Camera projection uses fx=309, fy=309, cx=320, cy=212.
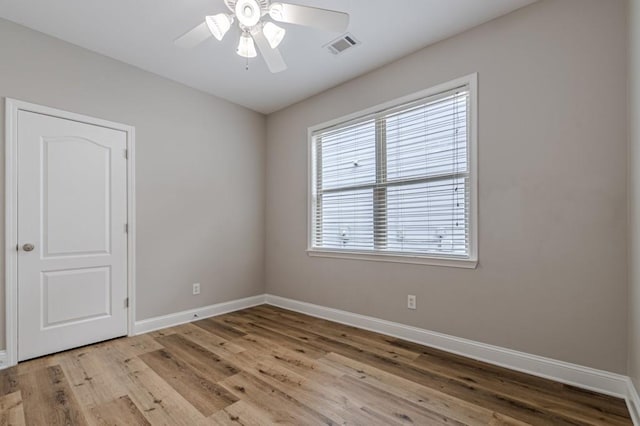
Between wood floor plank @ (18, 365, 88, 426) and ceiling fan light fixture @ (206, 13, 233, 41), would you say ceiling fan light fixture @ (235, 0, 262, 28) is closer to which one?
ceiling fan light fixture @ (206, 13, 233, 41)

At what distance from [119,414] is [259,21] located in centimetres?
255

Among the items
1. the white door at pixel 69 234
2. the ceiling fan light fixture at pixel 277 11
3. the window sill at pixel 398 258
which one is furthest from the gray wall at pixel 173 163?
the ceiling fan light fixture at pixel 277 11

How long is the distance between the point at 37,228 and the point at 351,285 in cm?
296

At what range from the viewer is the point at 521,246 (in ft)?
7.73

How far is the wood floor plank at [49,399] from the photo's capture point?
1.79 meters

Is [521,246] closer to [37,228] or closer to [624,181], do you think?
[624,181]

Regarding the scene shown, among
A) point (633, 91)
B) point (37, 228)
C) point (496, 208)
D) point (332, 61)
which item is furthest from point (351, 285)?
point (37, 228)

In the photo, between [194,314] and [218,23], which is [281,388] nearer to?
[194,314]

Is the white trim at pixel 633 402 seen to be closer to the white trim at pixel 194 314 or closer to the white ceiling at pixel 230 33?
the white ceiling at pixel 230 33

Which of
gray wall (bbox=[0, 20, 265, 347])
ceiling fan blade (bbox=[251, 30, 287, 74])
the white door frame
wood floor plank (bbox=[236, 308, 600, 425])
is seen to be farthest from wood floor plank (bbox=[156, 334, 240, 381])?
ceiling fan blade (bbox=[251, 30, 287, 74])

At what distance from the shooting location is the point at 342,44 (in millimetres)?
2836

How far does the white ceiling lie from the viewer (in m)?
2.35

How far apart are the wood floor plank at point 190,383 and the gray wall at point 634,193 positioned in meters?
2.42

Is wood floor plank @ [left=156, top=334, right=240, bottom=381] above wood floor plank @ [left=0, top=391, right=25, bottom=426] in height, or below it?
below
